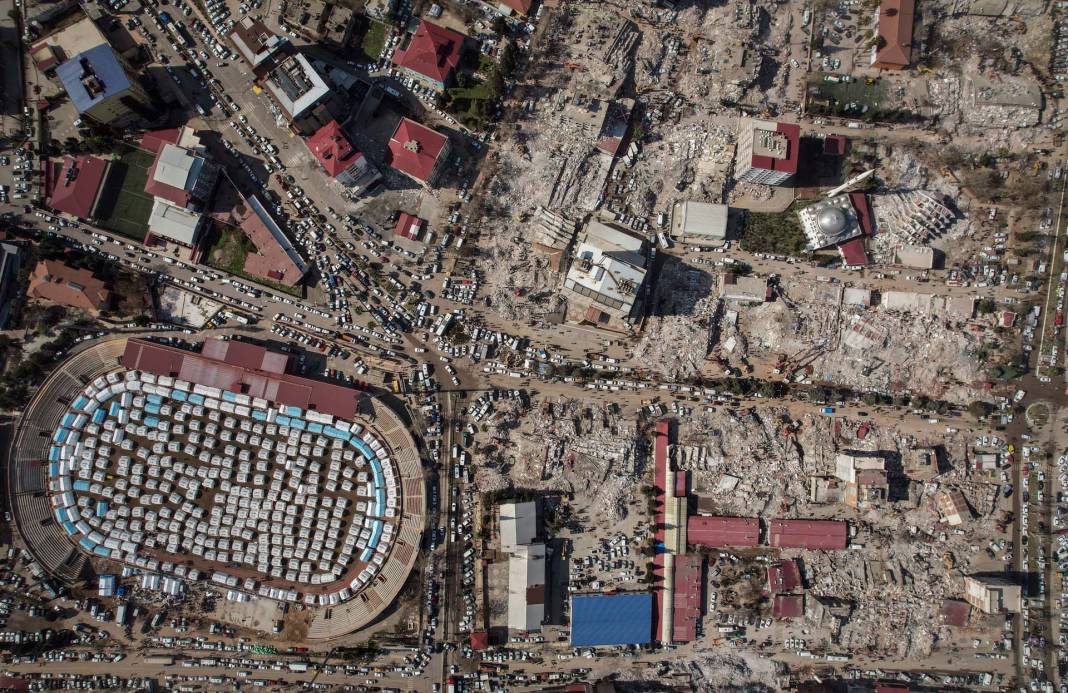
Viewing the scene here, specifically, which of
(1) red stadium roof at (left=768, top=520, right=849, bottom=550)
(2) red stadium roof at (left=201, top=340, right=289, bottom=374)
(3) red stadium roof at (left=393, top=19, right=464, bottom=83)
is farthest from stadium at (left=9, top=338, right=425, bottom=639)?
(1) red stadium roof at (left=768, top=520, right=849, bottom=550)

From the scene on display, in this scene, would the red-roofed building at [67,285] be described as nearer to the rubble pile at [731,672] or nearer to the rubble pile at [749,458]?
the rubble pile at [749,458]

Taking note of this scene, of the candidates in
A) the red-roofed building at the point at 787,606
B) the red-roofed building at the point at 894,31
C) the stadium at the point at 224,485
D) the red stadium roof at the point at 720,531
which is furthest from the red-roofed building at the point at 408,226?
the red-roofed building at the point at 787,606

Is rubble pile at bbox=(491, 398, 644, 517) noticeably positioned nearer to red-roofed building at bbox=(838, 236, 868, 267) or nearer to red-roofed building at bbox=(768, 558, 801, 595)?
red-roofed building at bbox=(768, 558, 801, 595)

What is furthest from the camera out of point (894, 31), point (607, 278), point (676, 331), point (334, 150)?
point (676, 331)

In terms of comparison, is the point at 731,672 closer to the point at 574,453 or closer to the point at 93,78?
the point at 574,453

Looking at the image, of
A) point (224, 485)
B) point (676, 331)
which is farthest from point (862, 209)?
point (224, 485)

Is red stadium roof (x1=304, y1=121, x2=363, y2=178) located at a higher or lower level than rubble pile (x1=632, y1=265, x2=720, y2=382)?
higher

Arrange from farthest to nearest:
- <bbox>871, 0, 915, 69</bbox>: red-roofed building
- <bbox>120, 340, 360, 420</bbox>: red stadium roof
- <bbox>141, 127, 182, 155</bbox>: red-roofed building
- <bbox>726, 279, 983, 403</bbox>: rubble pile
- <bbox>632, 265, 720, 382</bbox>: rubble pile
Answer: <bbox>726, 279, 983, 403</bbox>: rubble pile < <bbox>632, 265, 720, 382</bbox>: rubble pile < <bbox>871, 0, 915, 69</bbox>: red-roofed building < <bbox>120, 340, 360, 420</bbox>: red stadium roof < <bbox>141, 127, 182, 155</bbox>: red-roofed building

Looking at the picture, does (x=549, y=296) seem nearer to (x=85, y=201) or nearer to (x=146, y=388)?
(x=146, y=388)
